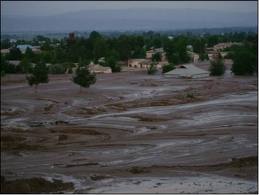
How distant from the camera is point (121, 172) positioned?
264 inches

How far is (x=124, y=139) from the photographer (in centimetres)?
880

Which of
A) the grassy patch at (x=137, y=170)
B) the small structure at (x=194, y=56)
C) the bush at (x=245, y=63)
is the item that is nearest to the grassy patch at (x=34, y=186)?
the grassy patch at (x=137, y=170)

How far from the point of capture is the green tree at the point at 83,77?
13.1 meters

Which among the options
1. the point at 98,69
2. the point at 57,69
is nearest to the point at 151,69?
the point at 98,69

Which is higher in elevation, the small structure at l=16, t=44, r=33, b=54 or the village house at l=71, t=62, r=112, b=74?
the small structure at l=16, t=44, r=33, b=54

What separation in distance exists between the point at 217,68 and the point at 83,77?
7739 millimetres

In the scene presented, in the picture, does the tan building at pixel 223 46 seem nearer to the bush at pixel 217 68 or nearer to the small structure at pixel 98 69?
the bush at pixel 217 68

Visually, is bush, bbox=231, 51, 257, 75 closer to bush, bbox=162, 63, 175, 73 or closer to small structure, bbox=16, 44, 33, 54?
bush, bbox=162, 63, 175, 73

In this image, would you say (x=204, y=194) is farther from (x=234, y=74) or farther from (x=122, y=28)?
(x=234, y=74)

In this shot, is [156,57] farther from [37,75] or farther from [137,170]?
[137,170]

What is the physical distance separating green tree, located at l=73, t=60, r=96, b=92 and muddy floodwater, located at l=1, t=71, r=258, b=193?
314 mm

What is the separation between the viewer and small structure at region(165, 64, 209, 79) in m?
18.4

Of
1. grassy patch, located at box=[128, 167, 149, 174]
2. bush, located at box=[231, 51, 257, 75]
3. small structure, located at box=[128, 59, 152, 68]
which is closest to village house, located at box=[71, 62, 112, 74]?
small structure, located at box=[128, 59, 152, 68]

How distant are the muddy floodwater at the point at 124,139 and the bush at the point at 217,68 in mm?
4484
